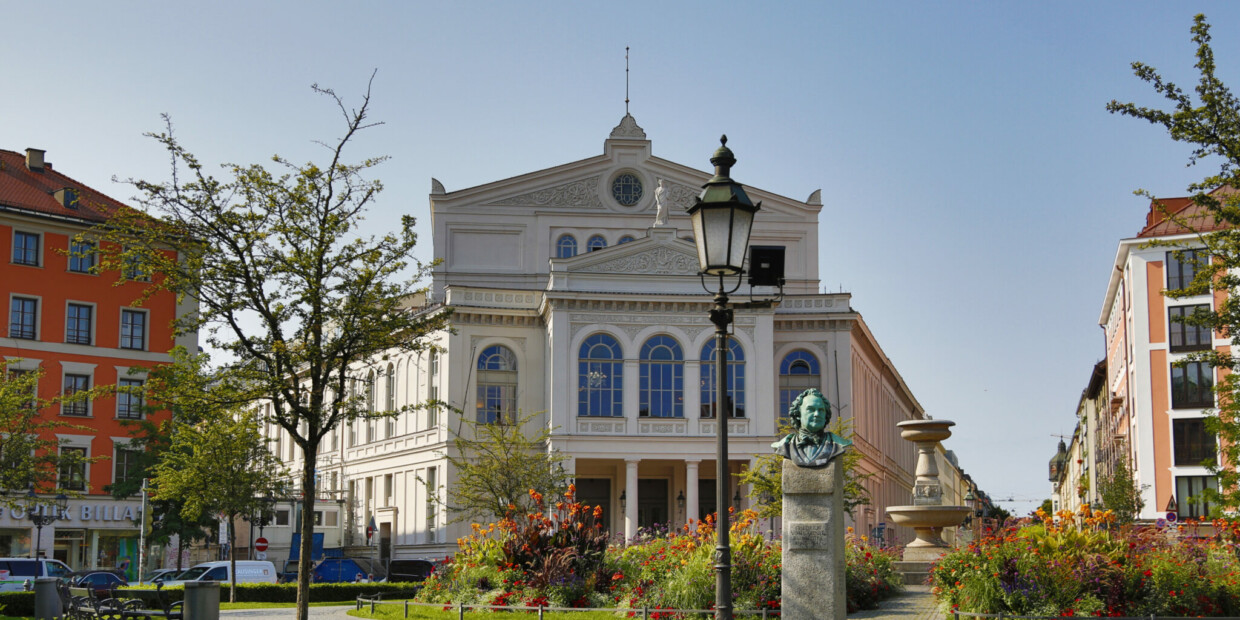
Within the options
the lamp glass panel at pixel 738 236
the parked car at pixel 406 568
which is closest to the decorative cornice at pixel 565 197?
the parked car at pixel 406 568

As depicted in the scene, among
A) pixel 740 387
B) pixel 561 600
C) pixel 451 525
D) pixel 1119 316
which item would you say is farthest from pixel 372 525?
pixel 1119 316

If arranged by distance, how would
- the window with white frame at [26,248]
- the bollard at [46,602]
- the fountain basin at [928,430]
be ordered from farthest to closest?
the window with white frame at [26,248]
the fountain basin at [928,430]
the bollard at [46,602]

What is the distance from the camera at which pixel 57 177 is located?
57.5 m

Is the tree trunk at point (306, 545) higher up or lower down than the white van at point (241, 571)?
higher up

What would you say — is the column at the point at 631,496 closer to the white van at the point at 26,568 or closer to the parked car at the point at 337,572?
the parked car at the point at 337,572

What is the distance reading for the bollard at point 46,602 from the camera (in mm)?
20188

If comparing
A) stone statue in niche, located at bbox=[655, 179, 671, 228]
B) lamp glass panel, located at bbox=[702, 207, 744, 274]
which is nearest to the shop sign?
stone statue in niche, located at bbox=[655, 179, 671, 228]

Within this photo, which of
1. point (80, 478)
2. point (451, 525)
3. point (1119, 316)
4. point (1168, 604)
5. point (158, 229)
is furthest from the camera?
point (1119, 316)

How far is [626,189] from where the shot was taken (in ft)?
195

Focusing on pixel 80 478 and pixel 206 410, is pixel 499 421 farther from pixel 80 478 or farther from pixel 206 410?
pixel 206 410

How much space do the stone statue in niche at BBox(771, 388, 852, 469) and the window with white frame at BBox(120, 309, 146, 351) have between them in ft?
153

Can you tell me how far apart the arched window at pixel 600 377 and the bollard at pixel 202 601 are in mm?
35129

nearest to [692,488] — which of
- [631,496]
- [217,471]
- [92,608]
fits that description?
[631,496]

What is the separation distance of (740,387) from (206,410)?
107 ft
